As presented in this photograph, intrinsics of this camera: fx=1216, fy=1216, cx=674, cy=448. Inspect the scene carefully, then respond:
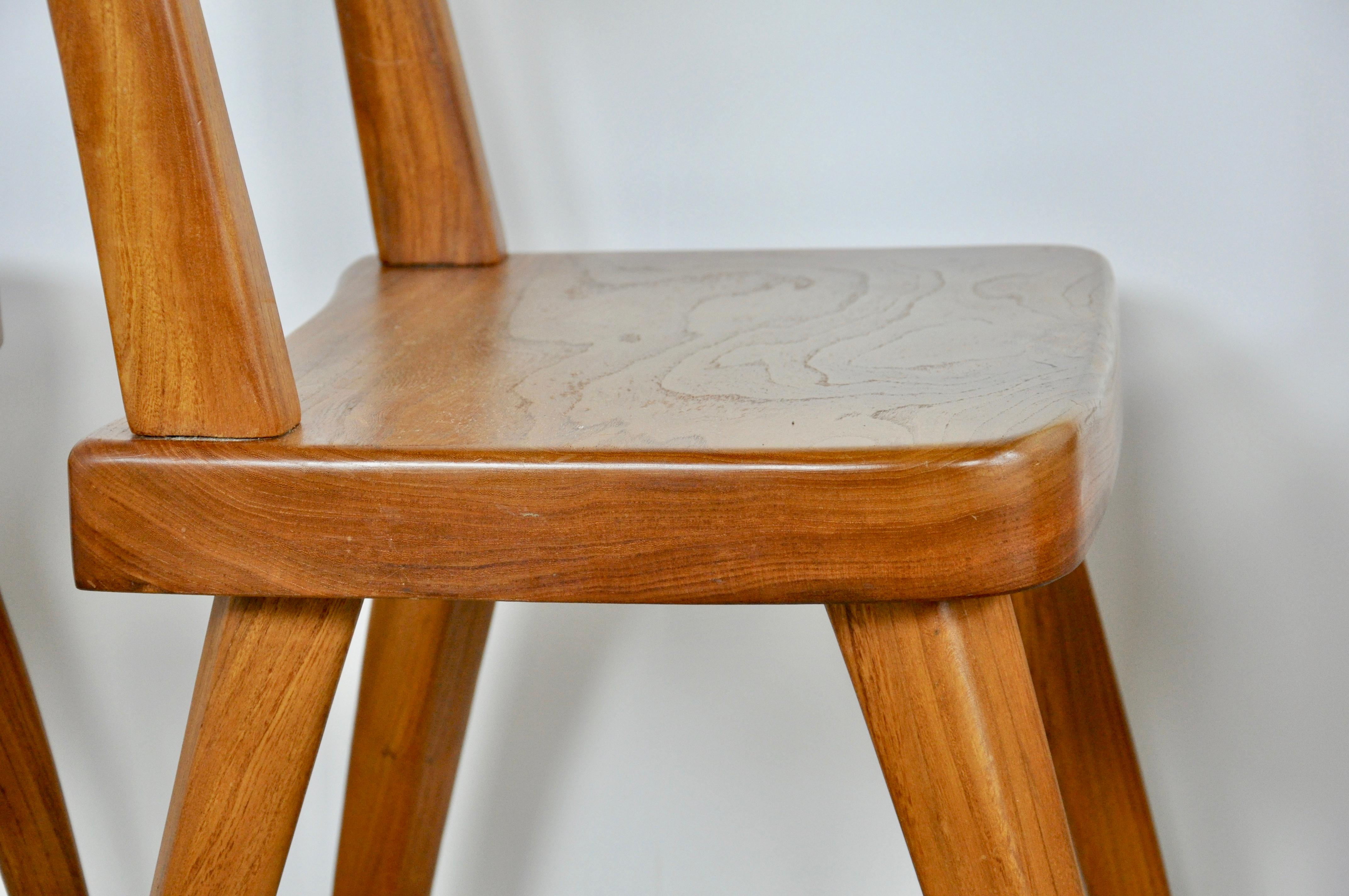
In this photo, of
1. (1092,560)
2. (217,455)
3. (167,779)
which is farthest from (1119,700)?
(167,779)

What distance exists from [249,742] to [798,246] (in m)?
0.39

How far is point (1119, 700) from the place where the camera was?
0.56 meters

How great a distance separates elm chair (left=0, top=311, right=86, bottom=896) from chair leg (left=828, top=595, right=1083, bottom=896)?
1.51 feet

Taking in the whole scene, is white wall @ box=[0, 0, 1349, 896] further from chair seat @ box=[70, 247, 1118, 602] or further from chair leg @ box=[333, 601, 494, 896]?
chair seat @ box=[70, 247, 1118, 602]

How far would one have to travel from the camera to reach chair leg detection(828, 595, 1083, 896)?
0.30 m

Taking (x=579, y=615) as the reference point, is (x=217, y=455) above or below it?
above

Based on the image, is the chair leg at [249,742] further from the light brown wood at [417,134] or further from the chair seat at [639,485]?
the light brown wood at [417,134]

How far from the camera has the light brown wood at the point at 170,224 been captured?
0.97 feet

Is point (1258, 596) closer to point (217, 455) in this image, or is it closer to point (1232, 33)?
point (1232, 33)

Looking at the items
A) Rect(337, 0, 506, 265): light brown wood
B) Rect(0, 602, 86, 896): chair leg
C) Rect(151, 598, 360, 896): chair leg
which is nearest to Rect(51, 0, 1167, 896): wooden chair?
Rect(151, 598, 360, 896): chair leg

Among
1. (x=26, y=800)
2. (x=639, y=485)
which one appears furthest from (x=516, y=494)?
(x=26, y=800)

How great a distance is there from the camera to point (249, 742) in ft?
1.07

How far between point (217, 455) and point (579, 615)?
405mm

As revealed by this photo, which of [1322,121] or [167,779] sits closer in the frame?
[1322,121]
